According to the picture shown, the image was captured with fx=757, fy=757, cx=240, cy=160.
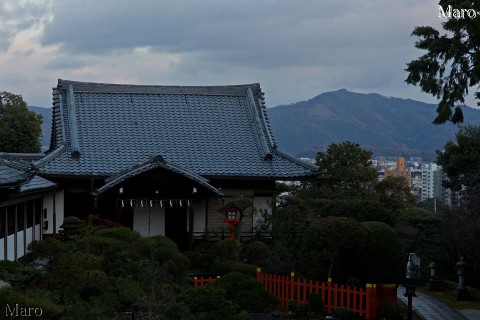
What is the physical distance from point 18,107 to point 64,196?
22.7m

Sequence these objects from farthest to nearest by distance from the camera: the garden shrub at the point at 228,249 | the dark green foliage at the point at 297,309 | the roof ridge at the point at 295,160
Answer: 1. the roof ridge at the point at 295,160
2. the garden shrub at the point at 228,249
3. the dark green foliage at the point at 297,309

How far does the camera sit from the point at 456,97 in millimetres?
18578

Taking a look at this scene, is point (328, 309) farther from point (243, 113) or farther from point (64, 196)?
point (243, 113)

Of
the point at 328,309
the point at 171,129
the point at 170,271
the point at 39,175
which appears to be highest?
the point at 171,129

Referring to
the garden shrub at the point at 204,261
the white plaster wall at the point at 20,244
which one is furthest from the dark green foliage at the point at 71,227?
the garden shrub at the point at 204,261

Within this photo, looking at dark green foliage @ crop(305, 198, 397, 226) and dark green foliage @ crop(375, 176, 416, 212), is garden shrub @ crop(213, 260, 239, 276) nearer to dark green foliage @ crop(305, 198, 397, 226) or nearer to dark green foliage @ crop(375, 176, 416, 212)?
dark green foliage @ crop(305, 198, 397, 226)

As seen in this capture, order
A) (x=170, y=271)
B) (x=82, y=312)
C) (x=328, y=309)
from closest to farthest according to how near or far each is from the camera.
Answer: (x=82, y=312) → (x=170, y=271) → (x=328, y=309)

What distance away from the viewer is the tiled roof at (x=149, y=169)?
25281 mm

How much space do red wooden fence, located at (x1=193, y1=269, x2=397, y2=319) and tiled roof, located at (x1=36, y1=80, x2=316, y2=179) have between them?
8816mm

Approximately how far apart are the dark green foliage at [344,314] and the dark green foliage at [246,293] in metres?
2.93

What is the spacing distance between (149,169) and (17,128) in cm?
2443

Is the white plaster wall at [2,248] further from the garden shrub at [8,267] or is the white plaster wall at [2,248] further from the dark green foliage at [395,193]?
the dark green foliage at [395,193]

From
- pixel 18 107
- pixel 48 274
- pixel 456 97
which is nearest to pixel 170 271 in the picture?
pixel 48 274

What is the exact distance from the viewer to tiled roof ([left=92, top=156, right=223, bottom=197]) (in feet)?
82.9
